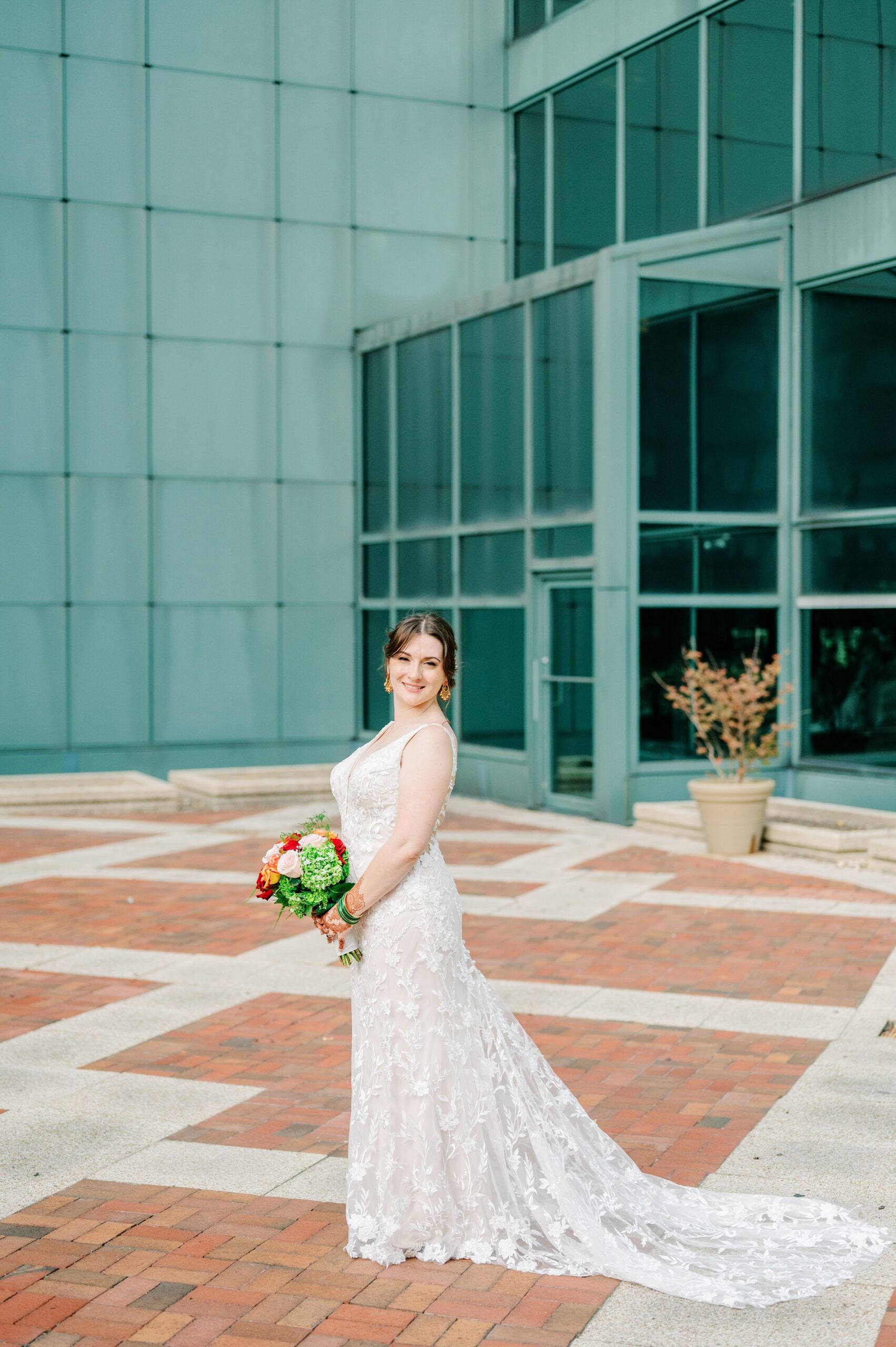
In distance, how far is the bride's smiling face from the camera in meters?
4.52

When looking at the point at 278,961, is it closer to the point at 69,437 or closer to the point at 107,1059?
the point at 107,1059

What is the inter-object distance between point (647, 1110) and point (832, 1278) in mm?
1594

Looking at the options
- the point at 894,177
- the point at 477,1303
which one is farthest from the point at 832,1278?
the point at 894,177

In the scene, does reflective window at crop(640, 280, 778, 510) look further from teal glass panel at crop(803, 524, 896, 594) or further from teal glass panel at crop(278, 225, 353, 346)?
teal glass panel at crop(278, 225, 353, 346)

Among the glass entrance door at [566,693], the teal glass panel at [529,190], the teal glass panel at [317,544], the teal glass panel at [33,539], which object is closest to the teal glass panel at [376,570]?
the teal glass panel at [317,544]

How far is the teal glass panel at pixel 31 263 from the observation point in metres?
17.3

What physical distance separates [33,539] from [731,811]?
9212 mm

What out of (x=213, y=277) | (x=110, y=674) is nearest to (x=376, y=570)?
(x=110, y=674)

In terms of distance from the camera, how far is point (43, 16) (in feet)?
56.5

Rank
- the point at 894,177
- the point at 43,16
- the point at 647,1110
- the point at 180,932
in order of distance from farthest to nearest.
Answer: the point at 43,16 < the point at 894,177 < the point at 180,932 < the point at 647,1110

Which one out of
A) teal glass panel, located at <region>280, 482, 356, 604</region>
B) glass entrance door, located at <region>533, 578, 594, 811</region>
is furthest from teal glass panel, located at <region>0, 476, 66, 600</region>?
glass entrance door, located at <region>533, 578, 594, 811</region>

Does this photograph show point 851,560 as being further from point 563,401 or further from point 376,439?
point 376,439

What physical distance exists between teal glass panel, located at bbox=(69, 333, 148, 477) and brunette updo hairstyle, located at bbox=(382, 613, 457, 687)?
45.6 feet

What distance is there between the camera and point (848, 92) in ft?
48.1
